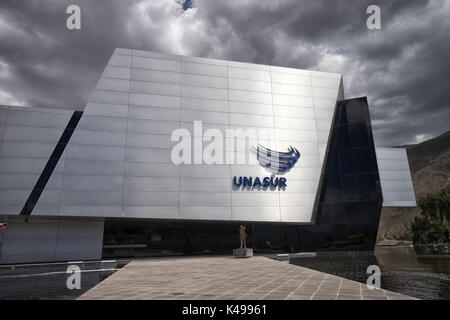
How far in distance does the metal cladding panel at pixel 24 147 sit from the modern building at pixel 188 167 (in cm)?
8

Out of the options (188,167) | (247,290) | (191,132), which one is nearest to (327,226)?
(188,167)

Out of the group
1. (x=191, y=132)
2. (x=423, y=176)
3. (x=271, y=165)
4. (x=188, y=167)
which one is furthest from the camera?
(x=423, y=176)

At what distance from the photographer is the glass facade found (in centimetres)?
2344

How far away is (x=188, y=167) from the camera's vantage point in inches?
931

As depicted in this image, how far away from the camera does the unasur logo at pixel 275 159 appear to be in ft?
82.7

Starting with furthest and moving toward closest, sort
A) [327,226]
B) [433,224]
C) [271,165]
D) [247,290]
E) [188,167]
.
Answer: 1. [433,224]
2. [271,165]
3. [327,226]
4. [188,167]
5. [247,290]

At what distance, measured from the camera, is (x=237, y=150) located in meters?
24.9

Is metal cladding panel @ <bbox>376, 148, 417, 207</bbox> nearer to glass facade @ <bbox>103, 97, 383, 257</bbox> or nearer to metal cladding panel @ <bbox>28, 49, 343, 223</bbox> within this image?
glass facade @ <bbox>103, 97, 383, 257</bbox>

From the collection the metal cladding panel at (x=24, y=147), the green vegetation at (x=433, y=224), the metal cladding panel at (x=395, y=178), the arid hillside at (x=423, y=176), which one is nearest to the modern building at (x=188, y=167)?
the metal cladding panel at (x=24, y=147)

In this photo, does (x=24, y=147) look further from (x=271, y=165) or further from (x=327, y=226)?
(x=327, y=226)

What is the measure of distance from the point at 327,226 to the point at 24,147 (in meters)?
26.0

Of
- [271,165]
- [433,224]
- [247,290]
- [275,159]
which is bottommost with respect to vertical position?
[247,290]

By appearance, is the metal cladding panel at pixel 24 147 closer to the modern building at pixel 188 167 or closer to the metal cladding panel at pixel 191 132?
the modern building at pixel 188 167

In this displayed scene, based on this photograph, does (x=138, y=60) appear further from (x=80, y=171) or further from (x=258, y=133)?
(x=258, y=133)
